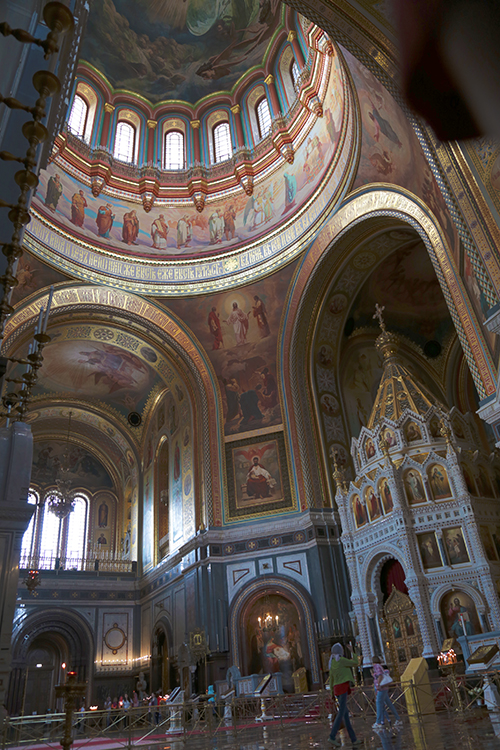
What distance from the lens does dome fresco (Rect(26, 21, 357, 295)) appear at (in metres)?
16.3

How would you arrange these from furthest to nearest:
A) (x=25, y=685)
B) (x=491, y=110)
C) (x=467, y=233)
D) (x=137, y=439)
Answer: (x=137, y=439)
(x=25, y=685)
(x=467, y=233)
(x=491, y=110)

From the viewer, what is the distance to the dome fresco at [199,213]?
641 inches

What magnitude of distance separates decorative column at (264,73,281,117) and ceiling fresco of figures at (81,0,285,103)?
91cm

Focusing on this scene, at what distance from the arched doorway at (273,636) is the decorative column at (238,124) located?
15.6 metres

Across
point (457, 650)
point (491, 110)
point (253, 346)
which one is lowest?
point (457, 650)

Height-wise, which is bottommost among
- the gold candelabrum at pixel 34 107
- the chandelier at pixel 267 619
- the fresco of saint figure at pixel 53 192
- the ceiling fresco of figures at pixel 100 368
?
the chandelier at pixel 267 619

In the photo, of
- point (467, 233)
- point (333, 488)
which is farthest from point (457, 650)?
point (467, 233)

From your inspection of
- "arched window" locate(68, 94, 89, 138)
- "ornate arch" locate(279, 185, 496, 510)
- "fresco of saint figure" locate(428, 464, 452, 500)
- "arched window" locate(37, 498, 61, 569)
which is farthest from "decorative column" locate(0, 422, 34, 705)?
"arched window" locate(37, 498, 61, 569)

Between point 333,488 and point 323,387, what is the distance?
3.34 m

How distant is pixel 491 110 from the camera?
178 centimetres

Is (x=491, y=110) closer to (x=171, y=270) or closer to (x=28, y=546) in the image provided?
(x=171, y=270)

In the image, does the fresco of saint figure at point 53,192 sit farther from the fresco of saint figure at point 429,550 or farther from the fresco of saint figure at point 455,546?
the fresco of saint figure at point 455,546

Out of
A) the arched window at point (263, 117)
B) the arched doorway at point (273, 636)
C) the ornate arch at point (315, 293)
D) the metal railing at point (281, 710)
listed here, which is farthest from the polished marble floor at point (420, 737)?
the arched window at point (263, 117)

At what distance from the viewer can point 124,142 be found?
65.9 ft
